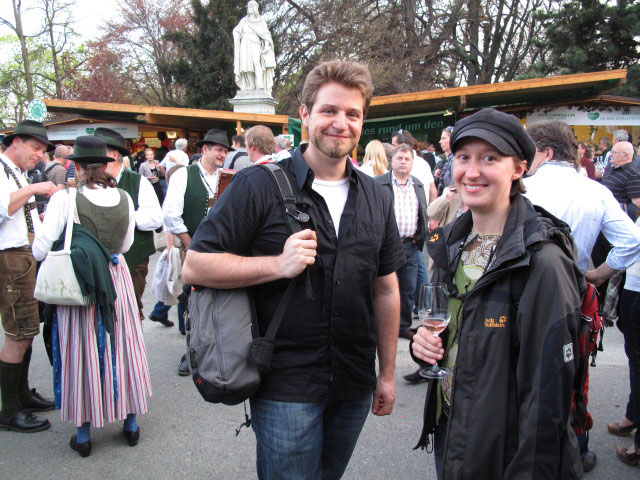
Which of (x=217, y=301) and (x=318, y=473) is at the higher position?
(x=217, y=301)

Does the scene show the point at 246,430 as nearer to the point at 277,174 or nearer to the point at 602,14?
the point at 277,174

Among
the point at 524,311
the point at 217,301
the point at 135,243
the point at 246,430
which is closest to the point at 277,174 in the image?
the point at 217,301

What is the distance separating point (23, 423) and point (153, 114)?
12.6m

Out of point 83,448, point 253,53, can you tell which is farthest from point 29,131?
point 253,53

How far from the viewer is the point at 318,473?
203 cm

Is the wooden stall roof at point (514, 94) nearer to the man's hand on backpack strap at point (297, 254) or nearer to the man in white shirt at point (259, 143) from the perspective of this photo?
the man in white shirt at point (259, 143)

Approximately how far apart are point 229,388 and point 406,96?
10.4m

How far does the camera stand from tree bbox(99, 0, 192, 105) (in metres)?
29.4

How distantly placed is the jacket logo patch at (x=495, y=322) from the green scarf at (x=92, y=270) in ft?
7.84

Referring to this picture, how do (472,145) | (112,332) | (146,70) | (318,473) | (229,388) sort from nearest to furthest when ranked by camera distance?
(229,388) → (472,145) → (318,473) → (112,332) → (146,70)

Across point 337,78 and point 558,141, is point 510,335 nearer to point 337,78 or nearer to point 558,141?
point 337,78

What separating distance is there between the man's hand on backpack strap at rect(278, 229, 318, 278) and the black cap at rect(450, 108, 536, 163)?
0.69 meters

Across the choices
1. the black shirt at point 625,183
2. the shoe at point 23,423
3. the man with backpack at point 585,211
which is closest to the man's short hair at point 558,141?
the man with backpack at point 585,211

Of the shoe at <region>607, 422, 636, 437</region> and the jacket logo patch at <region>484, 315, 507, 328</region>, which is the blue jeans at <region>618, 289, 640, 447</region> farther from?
the jacket logo patch at <region>484, 315, 507, 328</region>
